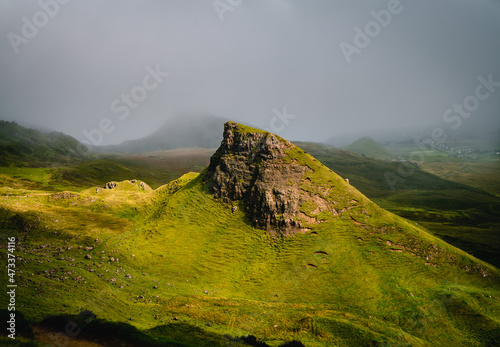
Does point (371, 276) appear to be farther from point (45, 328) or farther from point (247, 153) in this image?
point (45, 328)

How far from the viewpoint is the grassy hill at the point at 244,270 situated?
68.7 ft

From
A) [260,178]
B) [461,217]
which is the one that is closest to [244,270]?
[260,178]

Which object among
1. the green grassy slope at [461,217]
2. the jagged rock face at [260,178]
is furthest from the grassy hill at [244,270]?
the green grassy slope at [461,217]

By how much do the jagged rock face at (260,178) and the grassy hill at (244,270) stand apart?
349 mm

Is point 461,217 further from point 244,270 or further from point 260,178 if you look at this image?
point 244,270

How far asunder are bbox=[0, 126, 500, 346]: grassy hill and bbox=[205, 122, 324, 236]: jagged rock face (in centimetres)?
35

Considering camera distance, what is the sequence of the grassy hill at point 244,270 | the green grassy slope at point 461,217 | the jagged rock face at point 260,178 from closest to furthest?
1. the grassy hill at point 244,270
2. the jagged rock face at point 260,178
3. the green grassy slope at point 461,217

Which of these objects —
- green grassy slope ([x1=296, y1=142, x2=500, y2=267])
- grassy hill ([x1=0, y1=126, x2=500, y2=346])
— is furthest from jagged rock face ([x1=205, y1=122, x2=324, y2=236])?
green grassy slope ([x1=296, y1=142, x2=500, y2=267])

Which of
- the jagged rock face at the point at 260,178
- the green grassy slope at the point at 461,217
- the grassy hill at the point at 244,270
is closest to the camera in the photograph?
the grassy hill at the point at 244,270

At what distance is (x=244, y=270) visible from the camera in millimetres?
33031

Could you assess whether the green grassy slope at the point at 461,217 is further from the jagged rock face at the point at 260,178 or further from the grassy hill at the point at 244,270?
the jagged rock face at the point at 260,178

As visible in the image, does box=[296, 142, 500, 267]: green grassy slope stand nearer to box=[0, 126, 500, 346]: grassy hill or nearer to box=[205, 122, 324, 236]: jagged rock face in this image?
box=[0, 126, 500, 346]: grassy hill

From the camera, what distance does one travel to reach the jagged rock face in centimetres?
3703

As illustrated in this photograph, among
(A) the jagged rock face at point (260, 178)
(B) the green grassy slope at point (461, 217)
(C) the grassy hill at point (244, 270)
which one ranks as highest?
(A) the jagged rock face at point (260, 178)
